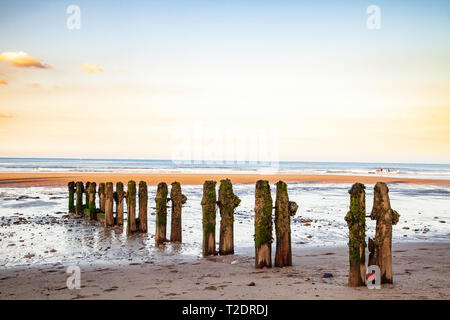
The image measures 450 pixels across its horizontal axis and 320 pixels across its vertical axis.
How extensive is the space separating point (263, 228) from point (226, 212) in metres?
1.26

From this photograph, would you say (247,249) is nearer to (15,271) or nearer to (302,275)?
(302,275)

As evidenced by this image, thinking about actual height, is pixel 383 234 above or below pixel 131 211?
above

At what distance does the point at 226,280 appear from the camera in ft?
21.2

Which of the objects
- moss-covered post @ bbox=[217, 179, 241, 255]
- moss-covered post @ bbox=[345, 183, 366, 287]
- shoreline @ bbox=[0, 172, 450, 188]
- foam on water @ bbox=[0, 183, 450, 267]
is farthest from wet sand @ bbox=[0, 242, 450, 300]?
shoreline @ bbox=[0, 172, 450, 188]

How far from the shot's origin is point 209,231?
857 centimetres

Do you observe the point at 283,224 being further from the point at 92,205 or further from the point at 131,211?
the point at 92,205

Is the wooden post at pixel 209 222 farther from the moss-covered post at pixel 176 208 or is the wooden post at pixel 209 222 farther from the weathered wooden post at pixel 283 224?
the weathered wooden post at pixel 283 224

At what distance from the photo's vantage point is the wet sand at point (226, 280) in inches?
219

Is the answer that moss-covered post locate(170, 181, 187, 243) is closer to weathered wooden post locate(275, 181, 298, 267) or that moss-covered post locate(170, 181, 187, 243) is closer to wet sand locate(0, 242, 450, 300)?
wet sand locate(0, 242, 450, 300)

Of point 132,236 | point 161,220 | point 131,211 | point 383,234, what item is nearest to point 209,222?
point 161,220

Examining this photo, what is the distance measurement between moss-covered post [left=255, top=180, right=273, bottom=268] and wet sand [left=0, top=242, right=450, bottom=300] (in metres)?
0.24
